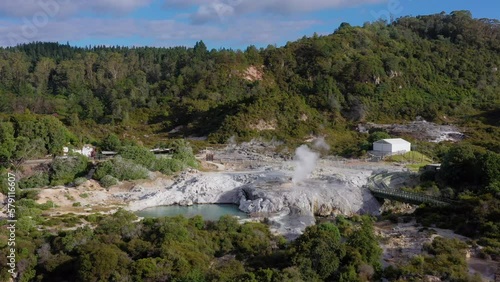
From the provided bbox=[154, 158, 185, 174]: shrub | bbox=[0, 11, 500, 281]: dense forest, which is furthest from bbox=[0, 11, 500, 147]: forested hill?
bbox=[154, 158, 185, 174]: shrub

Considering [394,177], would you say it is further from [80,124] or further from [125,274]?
[80,124]

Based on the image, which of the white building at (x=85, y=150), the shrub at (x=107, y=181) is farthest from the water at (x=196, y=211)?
the white building at (x=85, y=150)

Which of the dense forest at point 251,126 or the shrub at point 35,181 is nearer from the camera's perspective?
the dense forest at point 251,126

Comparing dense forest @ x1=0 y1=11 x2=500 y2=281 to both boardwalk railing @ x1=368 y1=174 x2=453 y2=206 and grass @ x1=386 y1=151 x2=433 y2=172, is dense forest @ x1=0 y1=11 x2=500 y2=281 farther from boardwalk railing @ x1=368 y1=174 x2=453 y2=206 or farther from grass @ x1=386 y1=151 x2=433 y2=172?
grass @ x1=386 y1=151 x2=433 y2=172

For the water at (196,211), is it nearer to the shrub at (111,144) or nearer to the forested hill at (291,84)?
the shrub at (111,144)

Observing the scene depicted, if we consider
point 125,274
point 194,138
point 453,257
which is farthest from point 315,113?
point 125,274

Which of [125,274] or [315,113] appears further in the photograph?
[315,113]
